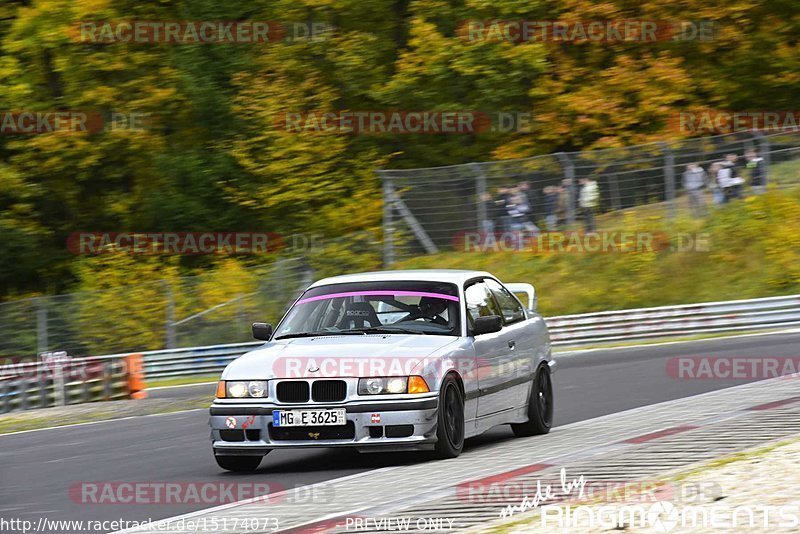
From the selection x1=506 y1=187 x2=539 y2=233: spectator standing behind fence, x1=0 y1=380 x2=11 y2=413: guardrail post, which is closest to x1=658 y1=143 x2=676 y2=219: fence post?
x1=506 y1=187 x2=539 y2=233: spectator standing behind fence

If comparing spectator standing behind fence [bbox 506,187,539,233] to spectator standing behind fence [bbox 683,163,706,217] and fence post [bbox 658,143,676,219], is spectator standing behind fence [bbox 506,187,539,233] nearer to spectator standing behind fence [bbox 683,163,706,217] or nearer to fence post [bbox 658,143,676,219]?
fence post [bbox 658,143,676,219]

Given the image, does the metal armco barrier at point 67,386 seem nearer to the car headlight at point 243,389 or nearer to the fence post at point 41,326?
the fence post at point 41,326

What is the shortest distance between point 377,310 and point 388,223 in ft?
70.7

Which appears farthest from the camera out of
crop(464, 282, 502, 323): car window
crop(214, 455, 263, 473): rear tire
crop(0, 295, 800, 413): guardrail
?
crop(0, 295, 800, 413): guardrail

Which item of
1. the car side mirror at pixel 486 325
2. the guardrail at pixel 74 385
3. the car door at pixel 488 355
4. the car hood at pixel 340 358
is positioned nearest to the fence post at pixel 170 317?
the guardrail at pixel 74 385

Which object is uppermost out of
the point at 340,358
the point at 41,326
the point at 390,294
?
the point at 390,294

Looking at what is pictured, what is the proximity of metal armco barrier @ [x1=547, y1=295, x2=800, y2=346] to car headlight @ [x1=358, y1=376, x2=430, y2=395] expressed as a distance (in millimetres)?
18083

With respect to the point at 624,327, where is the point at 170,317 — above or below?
above

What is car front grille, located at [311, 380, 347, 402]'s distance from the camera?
10.2 meters

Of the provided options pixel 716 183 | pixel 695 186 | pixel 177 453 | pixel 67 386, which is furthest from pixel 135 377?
pixel 716 183

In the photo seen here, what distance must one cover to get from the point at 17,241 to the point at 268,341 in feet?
106

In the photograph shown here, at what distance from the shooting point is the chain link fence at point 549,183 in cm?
3022

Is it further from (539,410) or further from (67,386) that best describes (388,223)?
(539,410)

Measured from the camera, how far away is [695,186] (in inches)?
1209
